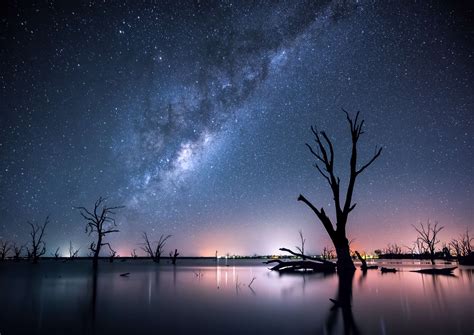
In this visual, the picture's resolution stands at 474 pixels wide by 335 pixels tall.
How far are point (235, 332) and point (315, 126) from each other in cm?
1595

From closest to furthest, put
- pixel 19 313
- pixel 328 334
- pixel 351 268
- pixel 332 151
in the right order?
pixel 328 334, pixel 19 313, pixel 351 268, pixel 332 151

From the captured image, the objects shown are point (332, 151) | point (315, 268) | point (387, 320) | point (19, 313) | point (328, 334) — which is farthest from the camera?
point (315, 268)

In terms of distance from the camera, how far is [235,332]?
4.15 meters

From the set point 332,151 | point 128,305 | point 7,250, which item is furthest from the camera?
point 7,250

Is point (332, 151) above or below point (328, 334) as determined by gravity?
above

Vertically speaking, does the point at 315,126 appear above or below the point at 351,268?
above

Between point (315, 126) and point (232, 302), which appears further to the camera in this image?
point (315, 126)

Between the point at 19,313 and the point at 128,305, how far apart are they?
7.14 ft

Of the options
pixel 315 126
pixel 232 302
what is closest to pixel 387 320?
pixel 232 302

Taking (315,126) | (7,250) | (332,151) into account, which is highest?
(315,126)

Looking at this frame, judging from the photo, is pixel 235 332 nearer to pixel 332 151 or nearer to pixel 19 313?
pixel 19 313

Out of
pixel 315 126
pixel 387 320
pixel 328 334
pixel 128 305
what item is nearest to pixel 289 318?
pixel 328 334

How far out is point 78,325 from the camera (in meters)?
4.80

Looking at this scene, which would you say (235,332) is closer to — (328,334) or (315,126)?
(328,334)
